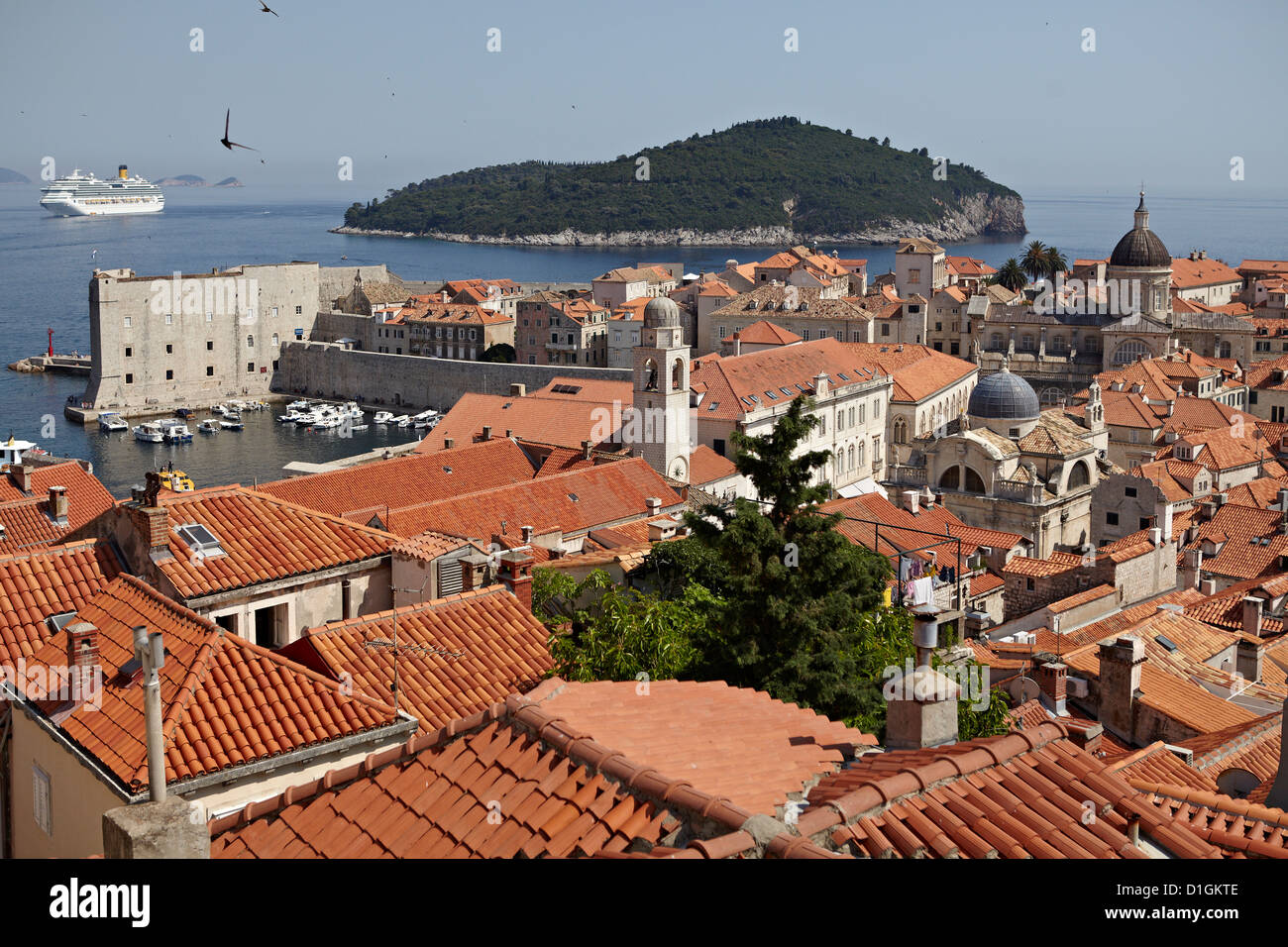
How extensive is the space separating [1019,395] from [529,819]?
29.9 m

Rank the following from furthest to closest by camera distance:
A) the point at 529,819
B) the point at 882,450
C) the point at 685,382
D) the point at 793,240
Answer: the point at 793,240 → the point at 882,450 → the point at 685,382 → the point at 529,819

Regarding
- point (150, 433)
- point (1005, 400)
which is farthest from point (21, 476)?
point (150, 433)

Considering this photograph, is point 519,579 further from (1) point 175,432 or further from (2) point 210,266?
(2) point 210,266

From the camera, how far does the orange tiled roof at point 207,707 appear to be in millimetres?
7730

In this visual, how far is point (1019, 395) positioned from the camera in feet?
110

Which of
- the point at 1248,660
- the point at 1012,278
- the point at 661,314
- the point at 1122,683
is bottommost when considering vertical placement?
the point at 1248,660

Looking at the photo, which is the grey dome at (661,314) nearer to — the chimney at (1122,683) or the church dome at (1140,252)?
the chimney at (1122,683)

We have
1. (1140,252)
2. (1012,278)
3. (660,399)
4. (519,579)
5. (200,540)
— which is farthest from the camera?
(1012,278)

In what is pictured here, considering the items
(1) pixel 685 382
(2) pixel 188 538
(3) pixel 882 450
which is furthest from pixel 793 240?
(2) pixel 188 538

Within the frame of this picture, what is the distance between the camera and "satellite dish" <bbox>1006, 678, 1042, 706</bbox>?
13.5 meters

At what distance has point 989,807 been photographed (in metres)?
5.21

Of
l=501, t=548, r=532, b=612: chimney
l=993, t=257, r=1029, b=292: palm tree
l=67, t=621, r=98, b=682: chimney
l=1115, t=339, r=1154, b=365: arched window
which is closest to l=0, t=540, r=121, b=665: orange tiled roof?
l=67, t=621, r=98, b=682: chimney

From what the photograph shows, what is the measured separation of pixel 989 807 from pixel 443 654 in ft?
18.0
